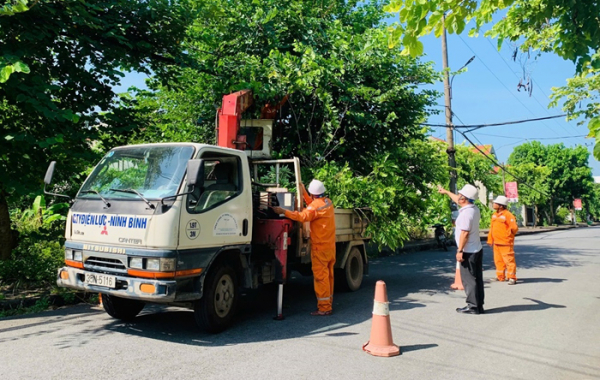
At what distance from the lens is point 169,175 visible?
18.0ft

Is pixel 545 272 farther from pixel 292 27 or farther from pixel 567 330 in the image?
pixel 292 27

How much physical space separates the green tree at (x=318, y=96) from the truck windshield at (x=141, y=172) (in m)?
3.22

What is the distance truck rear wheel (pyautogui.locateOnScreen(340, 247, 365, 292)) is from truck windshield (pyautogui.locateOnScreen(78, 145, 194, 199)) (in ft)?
13.4

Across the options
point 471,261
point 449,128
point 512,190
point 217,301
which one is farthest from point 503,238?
point 512,190

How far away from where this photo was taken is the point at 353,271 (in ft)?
29.4

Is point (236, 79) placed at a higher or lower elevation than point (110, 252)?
higher

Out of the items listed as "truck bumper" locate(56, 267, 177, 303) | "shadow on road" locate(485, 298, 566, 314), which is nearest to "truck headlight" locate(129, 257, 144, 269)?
"truck bumper" locate(56, 267, 177, 303)

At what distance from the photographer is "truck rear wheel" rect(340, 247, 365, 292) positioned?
861 cm

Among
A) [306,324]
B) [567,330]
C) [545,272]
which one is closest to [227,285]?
[306,324]

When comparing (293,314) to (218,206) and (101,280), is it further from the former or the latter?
(101,280)

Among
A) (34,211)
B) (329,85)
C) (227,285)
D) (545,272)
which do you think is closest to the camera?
(227,285)

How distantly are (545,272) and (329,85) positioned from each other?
23.5 ft

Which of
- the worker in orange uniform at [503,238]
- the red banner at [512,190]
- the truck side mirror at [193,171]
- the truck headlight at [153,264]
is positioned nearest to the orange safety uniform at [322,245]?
the truck side mirror at [193,171]

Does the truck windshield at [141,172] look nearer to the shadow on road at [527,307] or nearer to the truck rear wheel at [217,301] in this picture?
the truck rear wheel at [217,301]
